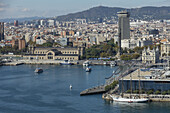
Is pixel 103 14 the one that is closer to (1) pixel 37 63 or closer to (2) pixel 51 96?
(1) pixel 37 63

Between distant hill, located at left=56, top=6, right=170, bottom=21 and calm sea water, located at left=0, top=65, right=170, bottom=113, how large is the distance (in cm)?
4893

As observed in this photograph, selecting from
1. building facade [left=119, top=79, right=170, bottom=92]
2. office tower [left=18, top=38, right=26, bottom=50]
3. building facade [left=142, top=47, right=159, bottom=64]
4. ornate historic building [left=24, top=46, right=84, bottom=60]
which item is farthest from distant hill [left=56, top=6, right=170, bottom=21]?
building facade [left=119, top=79, right=170, bottom=92]

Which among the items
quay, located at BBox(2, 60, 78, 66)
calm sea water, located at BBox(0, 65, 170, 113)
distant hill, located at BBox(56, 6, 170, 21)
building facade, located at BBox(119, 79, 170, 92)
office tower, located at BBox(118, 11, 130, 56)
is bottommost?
calm sea water, located at BBox(0, 65, 170, 113)

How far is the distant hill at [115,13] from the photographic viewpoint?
6599cm

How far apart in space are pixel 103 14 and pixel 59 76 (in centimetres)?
5641

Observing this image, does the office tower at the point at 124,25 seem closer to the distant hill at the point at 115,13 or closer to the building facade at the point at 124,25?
the building facade at the point at 124,25

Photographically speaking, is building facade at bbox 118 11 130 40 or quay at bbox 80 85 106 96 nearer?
quay at bbox 80 85 106 96

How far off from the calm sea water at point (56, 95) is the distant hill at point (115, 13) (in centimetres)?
4893

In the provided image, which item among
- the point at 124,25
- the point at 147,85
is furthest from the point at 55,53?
the point at 147,85

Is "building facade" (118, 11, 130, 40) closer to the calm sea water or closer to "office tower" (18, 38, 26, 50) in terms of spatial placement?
"office tower" (18, 38, 26, 50)

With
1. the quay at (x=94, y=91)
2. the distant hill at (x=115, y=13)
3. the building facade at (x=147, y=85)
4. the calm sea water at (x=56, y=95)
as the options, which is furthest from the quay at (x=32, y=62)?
the distant hill at (x=115, y=13)

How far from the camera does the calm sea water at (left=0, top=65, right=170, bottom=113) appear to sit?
33.4 feet

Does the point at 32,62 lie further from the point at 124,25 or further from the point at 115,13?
the point at 115,13

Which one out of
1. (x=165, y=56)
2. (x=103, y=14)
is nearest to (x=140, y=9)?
(x=103, y=14)
